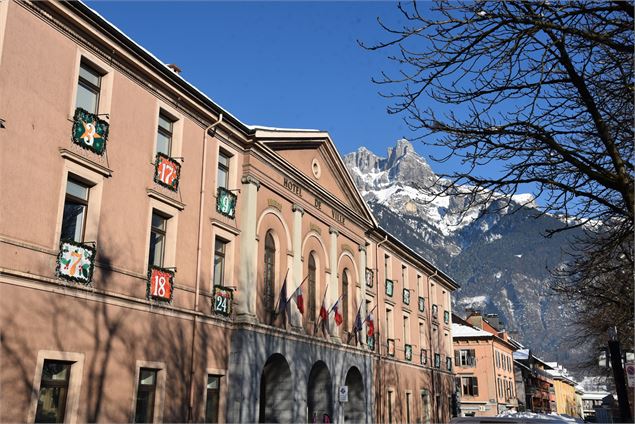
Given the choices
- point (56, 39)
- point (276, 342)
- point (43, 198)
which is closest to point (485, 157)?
point (43, 198)

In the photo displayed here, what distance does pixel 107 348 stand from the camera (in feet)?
53.9

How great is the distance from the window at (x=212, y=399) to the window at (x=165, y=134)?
7640 mm

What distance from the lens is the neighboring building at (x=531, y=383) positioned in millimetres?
76562

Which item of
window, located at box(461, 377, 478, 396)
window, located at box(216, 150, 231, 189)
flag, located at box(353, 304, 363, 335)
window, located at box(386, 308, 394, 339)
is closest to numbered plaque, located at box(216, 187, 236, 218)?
window, located at box(216, 150, 231, 189)

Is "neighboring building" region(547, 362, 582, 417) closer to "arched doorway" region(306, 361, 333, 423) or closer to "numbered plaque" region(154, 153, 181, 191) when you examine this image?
"arched doorway" region(306, 361, 333, 423)

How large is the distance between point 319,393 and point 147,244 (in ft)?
45.1

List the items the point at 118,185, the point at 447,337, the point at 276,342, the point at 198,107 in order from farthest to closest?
the point at 447,337, the point at 276,342, the point at 198,107, the point at 118,185

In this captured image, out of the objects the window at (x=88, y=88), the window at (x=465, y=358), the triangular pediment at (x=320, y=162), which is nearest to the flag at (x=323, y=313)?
the triangular pediment at (x=320, y=162)

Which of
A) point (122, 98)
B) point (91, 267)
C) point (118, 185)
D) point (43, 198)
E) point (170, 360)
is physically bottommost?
point (170, 360)

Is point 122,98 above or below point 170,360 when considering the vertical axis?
above

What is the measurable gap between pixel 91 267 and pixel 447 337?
39574mm

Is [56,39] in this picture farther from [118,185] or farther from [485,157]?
[485,157]

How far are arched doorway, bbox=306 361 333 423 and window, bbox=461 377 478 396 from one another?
3723cm

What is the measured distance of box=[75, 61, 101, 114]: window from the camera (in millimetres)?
16953
